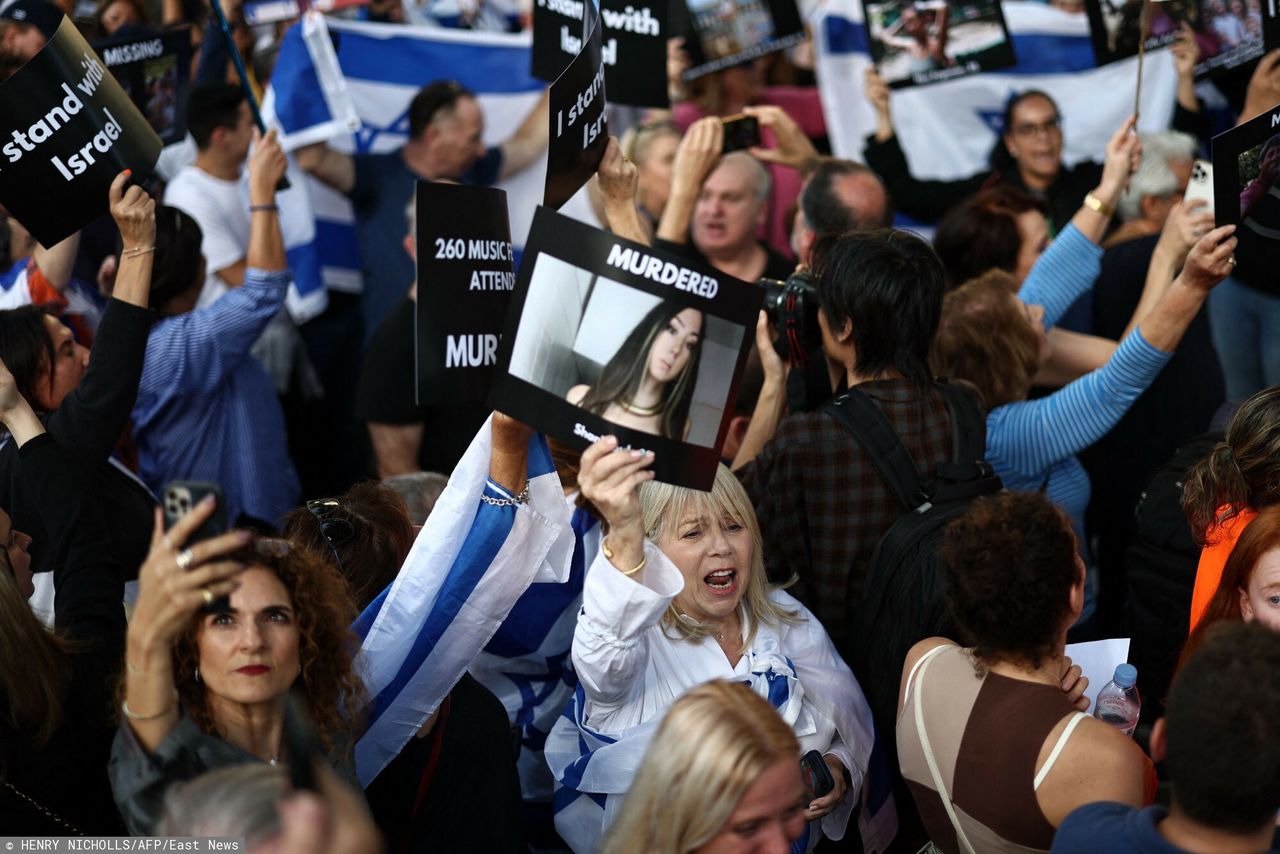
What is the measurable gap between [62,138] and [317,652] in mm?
1825

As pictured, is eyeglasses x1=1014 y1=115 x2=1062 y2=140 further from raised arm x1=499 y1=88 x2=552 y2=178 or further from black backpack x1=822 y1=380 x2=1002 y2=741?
black backpack x1=822 y1=380 x2=1002 y2=741

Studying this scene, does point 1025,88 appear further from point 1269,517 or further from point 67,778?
point 67,778

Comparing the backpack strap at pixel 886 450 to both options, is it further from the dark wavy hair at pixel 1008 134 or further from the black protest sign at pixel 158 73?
the dark wavy hair at pixel 1008 134

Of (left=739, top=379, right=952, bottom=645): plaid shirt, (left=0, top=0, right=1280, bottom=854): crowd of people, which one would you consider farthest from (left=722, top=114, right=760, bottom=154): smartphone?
(left=739, top=379, right=952, bottom=645): plaid shirt

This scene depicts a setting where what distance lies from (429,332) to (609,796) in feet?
3.61

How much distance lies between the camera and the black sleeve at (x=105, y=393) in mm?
3658

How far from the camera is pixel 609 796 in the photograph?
10.4 feet

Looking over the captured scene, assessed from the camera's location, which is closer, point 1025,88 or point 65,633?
point 65,633

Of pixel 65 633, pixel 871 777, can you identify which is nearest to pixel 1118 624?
pixel 871 777

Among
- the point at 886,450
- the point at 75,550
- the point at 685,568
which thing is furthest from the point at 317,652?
the point at 886,450

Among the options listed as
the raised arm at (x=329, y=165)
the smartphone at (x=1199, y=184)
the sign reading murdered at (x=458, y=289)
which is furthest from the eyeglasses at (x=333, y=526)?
the raised arm at (x=329, y=165)

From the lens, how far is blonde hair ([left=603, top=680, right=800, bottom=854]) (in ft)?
7.66

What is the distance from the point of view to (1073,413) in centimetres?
402

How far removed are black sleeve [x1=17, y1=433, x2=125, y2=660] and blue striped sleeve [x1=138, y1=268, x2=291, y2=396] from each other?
1448 millimetres
